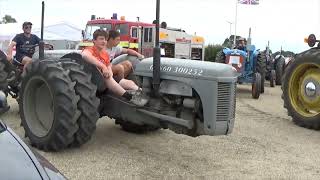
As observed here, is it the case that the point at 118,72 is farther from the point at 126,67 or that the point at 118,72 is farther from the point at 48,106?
the point at 48,106

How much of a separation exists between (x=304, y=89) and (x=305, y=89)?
0.13 feet

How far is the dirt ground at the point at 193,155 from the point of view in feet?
17.6

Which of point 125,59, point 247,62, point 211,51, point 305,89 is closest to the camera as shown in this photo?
point 125,59

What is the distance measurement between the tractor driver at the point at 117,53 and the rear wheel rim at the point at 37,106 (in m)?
0.94

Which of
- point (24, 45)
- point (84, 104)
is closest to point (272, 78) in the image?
point (24, 45)

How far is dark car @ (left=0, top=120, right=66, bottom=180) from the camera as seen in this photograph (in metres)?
2.44

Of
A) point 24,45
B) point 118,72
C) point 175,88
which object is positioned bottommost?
point 175,88

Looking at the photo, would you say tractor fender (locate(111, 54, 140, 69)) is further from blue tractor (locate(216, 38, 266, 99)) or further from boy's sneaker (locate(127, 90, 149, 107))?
blue tractor (locate(216, 38, 266, 99))

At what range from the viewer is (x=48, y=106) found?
→ 649 centimetres

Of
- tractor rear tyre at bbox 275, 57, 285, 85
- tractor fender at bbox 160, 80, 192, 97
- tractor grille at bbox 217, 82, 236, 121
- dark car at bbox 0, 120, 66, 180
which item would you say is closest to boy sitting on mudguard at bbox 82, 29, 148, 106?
tractor fender at bbox 160, 80, 192, 97

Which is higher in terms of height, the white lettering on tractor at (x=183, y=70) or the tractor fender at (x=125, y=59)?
the tractor fender at (x=125, y=59)

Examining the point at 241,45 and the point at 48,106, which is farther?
the point at 241,45

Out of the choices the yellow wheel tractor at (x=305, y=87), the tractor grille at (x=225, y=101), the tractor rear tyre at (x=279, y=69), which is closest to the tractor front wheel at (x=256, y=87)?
the yellow wheel tractor at (x=305, y=87)

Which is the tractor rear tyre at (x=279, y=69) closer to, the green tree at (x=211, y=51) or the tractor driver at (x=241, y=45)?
the tractor driver at (x=241, y=45)
